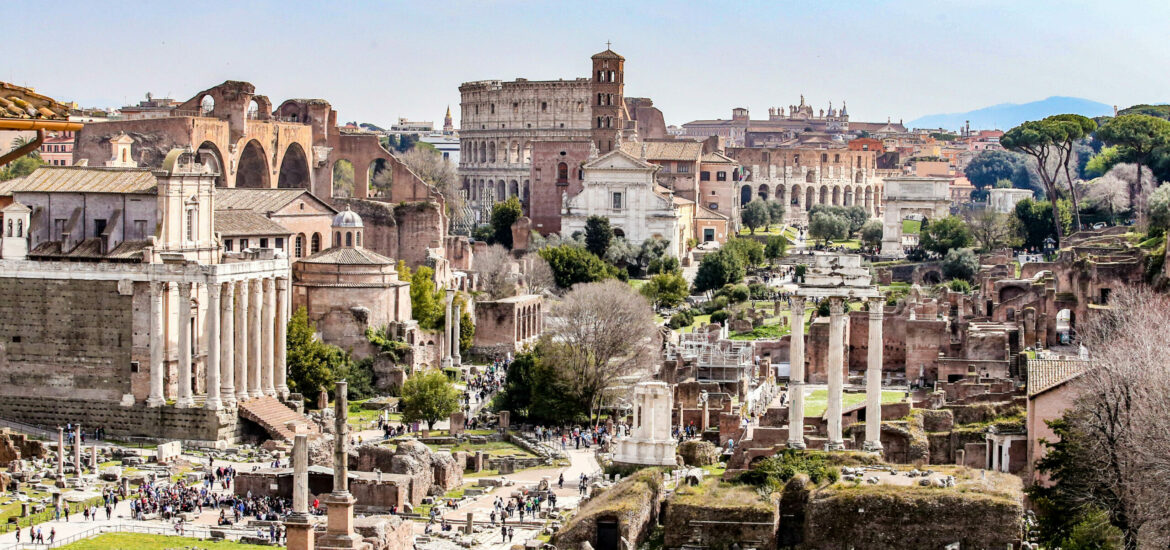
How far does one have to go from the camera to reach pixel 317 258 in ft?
180

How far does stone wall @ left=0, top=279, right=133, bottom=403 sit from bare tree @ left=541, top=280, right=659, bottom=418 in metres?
12.3

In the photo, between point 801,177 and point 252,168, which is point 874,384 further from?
point 801,177

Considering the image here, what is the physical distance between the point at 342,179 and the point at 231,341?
2565 inches

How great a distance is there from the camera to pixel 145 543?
32094 millimetres

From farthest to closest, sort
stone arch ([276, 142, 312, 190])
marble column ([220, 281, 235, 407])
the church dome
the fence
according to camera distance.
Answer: stone arch ([276, 142, 312, 190])
the church dome
marble column ([220, 281, 235, 407])
the fence

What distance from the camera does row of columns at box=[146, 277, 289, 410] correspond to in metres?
43.9

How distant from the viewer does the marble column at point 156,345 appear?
144 feet

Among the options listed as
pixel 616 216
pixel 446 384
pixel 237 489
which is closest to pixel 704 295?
pixel 616 216

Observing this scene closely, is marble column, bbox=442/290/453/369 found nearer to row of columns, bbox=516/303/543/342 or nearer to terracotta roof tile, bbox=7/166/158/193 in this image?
row of columns, bbox=516/303/543/342

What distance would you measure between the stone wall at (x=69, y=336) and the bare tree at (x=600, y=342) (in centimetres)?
1229

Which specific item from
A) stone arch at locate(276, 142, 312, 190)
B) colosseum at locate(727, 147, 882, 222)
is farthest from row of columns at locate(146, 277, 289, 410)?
colosseum at locate(727, 147, 882, 222)

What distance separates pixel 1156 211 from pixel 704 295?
21.5m

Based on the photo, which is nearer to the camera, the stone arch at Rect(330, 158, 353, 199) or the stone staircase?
the stone staircase

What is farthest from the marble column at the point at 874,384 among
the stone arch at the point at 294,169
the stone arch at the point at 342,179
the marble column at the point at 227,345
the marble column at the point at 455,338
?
the stone arch at the point at 342,179
